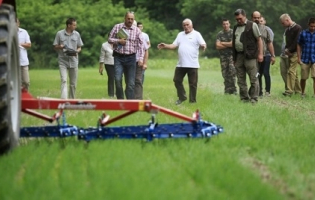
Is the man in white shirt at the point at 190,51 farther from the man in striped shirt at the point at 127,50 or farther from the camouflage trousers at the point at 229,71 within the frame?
the camouflage trousers at the point at 229,71

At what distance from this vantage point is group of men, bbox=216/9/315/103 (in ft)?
60.1

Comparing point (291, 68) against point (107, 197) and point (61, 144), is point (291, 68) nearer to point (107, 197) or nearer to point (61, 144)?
point (61, 144)

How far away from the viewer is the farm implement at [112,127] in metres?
10.2

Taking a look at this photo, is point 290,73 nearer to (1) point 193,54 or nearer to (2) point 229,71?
(2) point 229,71

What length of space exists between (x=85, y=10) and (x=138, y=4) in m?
12.9

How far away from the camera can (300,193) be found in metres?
7.19

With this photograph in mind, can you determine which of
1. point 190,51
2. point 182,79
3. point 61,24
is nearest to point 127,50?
point 190,51

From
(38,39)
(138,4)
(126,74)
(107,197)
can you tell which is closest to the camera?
(107,197)

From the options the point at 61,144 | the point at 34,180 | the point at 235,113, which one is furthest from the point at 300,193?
the point at 235,113

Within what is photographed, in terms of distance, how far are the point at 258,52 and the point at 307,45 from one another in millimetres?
3325

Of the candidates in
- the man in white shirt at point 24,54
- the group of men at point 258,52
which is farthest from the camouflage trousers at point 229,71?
the man in white shirt at point 24,54

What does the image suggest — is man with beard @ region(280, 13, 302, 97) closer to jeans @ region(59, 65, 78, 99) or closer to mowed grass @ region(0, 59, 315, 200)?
jeans @ region(59, 65, 78, 99)

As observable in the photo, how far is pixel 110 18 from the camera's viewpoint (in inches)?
2781

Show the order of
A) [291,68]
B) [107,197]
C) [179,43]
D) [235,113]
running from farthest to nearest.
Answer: [291,68]
[179,43]
[235,113]
[107,197]
